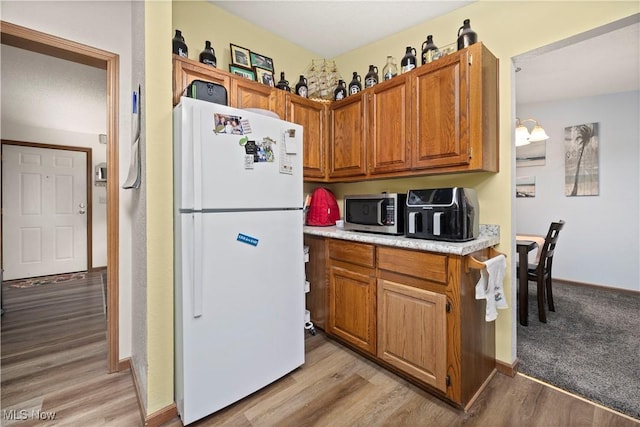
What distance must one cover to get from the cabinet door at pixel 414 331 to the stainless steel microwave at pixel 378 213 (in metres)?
0.39

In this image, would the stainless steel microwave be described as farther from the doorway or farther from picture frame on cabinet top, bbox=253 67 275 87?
the doorway

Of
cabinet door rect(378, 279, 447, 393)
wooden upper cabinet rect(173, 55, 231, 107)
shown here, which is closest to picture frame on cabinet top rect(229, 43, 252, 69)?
wooden upper cabinet rect(173, 55, 231, 107)

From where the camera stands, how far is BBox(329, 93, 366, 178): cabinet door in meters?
2.38

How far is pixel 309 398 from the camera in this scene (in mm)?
1633

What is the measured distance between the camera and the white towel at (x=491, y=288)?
155 cm

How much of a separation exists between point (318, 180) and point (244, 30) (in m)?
1.48

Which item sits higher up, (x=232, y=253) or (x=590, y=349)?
(x=232, y=253)

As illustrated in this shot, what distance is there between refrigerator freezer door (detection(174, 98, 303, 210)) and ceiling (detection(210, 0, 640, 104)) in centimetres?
121

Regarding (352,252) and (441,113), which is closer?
(441,113)

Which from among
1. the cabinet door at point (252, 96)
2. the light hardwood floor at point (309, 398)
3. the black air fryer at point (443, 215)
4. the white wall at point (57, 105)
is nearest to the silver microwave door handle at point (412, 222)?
the black air fryer at point (443, 215)

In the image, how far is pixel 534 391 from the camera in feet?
5.51

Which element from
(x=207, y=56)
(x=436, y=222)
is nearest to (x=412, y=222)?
(x=436, y=222)

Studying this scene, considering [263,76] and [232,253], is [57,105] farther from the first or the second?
[232,253]

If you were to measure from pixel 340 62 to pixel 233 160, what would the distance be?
6.98 feet
